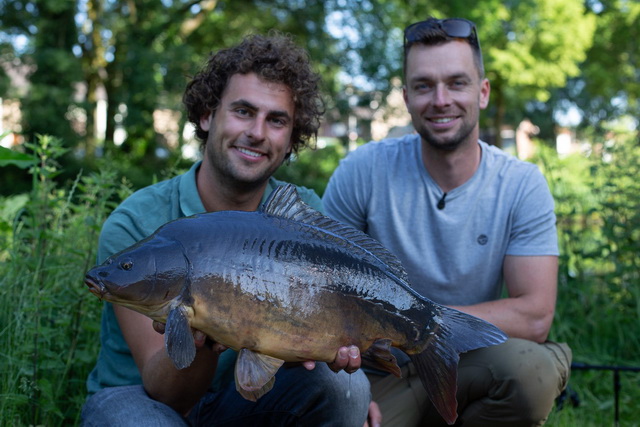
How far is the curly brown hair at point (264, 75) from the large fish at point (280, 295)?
1.07m

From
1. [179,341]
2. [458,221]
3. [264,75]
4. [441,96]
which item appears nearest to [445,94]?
[441,96]

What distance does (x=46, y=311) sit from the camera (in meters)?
3.65

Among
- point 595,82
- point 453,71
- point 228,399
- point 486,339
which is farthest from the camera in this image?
point 595,82

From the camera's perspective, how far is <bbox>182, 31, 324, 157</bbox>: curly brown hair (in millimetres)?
3256

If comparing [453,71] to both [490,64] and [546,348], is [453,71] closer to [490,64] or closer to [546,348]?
[546,348]

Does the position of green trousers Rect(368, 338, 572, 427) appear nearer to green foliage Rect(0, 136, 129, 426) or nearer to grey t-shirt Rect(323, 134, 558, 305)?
grey t-shirt Rect(323, 134, 558, 305)

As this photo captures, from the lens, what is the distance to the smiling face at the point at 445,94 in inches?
146

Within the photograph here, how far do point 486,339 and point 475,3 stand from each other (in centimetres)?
1845

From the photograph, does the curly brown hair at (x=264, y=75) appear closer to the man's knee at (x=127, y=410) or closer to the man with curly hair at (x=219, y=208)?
the man with curly hair at (x=219, y=208)

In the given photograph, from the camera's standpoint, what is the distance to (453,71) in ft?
12.4

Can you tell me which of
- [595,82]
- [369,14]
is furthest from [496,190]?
[595,82]

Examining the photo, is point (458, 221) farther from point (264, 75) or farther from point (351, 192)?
point (264, 75)

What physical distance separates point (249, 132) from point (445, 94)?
1251mm

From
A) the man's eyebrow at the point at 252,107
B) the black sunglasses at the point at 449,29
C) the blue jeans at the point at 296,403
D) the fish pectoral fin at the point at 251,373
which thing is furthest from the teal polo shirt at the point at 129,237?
the black sunglasses at the point at 449,29
